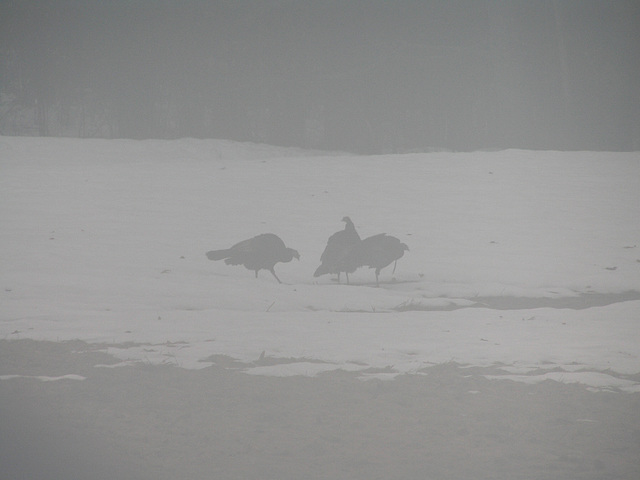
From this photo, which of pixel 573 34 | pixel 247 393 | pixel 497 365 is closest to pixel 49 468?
pixel 247 393

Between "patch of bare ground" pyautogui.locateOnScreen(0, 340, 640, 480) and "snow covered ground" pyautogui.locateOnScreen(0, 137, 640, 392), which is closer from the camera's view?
"patch of bare ground" pyautogui.locateOnScreen(0, 340, 640, 480)

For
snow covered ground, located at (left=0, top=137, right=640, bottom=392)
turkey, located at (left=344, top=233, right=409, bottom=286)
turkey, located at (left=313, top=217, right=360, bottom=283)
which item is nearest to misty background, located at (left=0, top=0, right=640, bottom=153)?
snow covered ground, located at (left=0, top=137, right=640, bottom=392)

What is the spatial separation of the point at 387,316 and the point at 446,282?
310cm

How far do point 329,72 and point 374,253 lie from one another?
43.4 feet

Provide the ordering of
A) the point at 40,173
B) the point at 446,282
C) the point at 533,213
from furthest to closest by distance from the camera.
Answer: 1. the point at 40,173
2. the point at 533,213
3. the point at 446,282

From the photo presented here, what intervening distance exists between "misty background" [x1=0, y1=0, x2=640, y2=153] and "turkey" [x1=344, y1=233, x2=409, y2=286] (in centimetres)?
1223

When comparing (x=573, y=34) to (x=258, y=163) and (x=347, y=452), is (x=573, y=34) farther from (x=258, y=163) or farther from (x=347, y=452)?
(x=347, y=452)

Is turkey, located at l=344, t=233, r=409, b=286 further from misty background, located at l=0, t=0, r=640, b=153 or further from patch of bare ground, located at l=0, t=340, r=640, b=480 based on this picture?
misty background, located at l=0, t=0, r=640, b=153

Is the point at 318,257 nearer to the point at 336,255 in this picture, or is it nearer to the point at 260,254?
the point at 336,255

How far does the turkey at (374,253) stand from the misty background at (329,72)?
482 inches

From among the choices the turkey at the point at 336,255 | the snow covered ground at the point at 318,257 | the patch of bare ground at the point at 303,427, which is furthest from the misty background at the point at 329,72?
the patch of bare ground at the point at 303,427

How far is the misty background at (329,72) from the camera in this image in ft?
73.4

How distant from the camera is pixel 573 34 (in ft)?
72.6

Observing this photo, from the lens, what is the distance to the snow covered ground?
23.4 feet
